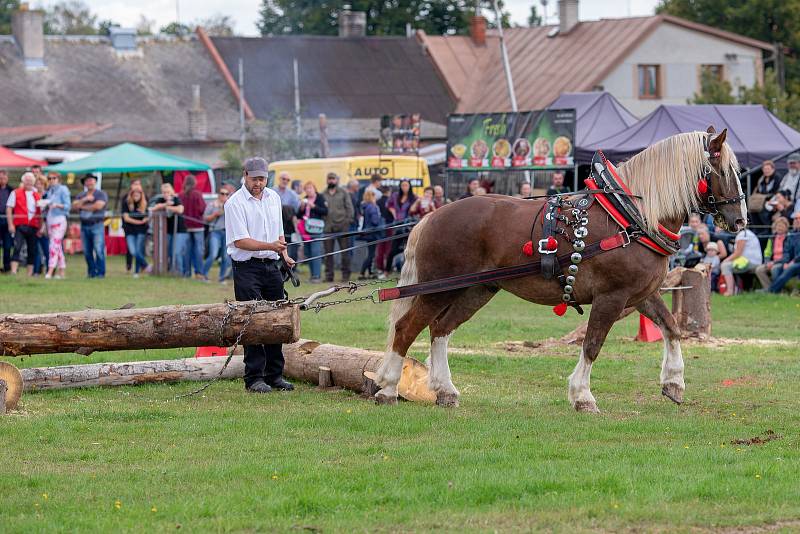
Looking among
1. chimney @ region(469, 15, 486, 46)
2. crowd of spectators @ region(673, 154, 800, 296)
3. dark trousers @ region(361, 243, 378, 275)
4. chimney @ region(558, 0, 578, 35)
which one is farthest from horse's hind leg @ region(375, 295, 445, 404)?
chimney @ region(469, 15, 486, 46)

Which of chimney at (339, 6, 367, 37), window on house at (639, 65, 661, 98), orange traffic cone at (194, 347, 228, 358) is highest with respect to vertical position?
chimney at (339, 6, 367, 37)

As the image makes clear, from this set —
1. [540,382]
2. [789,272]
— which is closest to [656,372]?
[540,382]

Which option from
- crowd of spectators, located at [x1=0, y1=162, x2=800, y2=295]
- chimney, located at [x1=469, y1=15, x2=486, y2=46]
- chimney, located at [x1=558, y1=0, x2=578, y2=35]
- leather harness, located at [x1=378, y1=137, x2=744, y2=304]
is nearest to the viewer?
leather harness, located at [x1=378, y1=137, x2=744, y2=304]

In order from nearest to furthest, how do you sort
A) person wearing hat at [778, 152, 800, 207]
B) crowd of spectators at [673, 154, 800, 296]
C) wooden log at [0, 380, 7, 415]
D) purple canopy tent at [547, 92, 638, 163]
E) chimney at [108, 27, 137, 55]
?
wooden log at [0, 380, 7, 415] → crowd of spectators at [673, 154, 800, 296] → person wearing hat at [778, 152, 800, 207] → purple canopy tent at [547, 92, 638, 163] → chimney at [108, 27, 137, 55]

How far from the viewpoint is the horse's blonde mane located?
33.3ft

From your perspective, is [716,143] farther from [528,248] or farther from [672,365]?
[672,365]

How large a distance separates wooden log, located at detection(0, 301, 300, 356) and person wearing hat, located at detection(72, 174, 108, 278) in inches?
545

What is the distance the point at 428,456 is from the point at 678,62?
45590mm

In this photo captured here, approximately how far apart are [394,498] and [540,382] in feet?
17.0

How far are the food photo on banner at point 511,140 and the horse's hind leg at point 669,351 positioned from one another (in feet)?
52.0

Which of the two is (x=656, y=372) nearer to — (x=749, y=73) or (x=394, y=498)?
(x=394, y=498)

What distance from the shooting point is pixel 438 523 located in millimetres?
6508

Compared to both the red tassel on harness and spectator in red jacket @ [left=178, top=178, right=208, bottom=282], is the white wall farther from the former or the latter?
the red tassel on harness

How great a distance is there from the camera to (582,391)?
10.1 metres
